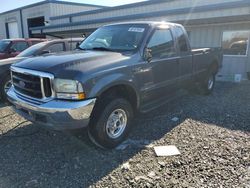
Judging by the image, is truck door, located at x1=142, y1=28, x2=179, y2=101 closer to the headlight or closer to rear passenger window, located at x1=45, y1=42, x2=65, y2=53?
the headlight

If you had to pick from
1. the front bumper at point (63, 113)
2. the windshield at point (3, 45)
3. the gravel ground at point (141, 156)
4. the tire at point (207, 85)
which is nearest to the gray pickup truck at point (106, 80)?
the front bumper at point (63, 113)

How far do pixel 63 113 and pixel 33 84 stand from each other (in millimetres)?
791

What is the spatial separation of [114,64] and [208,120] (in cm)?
271

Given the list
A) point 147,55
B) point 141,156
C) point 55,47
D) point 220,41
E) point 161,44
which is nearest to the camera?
point 141,156

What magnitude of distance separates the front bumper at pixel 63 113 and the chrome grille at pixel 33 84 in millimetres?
161

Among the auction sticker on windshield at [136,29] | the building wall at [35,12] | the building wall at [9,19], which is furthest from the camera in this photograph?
the building wall at [9,19]

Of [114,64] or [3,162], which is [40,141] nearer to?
[3,162]

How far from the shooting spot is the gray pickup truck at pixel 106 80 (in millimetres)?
3357

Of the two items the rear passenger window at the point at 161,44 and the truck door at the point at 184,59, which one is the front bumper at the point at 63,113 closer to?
the rear passenger window at the point at 161,44

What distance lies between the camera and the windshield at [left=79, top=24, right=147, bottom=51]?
4.52 metres

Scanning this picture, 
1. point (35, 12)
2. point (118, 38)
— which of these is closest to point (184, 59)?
point (118, 38)

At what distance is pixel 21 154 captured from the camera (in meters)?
3.87

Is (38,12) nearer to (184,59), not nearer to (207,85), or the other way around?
(207,85)

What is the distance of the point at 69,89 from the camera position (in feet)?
11.0
